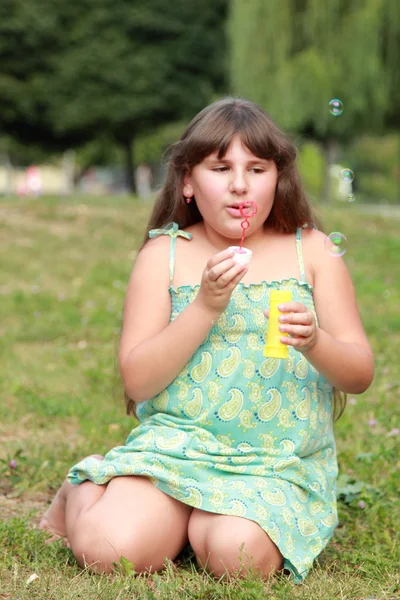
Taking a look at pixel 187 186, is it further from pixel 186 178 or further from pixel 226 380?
pixel 226 380

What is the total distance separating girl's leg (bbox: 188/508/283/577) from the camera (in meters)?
2.30

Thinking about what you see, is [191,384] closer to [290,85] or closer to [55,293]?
[55,293]

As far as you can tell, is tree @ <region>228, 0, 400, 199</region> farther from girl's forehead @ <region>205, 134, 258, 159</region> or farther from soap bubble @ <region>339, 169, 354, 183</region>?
girl's forehead @ <region>205, 134, 258, 159</region>

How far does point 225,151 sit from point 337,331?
61 centimetres

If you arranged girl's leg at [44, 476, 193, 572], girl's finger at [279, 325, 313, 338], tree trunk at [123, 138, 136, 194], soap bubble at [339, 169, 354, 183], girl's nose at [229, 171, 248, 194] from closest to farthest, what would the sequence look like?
girl's finger at [279, 325, 313, 338], girl's leg at [44, 476, 193, 572], girl's nose at [229, 171, 248, 194], soap bubble at [339, 169, 354, 183], tree trunk at [123, 138, 136, 194]

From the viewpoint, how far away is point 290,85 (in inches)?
507

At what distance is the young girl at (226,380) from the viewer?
2373 mm

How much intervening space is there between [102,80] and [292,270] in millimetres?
17988

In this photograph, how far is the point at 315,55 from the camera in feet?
41.2

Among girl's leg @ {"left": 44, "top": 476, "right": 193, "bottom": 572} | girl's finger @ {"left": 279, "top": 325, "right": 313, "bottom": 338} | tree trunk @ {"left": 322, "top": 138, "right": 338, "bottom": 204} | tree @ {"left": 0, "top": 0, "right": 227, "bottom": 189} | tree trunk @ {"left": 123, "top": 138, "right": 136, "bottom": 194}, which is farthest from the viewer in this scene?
tree trunk @ {"left": 123, "top": 138, "right": 136, "bottom": 194}

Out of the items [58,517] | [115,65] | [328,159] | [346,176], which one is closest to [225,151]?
[346,176]

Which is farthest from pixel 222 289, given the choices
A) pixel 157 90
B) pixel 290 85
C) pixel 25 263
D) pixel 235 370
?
pixel 157 90

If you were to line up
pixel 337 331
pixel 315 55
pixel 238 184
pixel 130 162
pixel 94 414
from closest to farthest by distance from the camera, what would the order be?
pixel 238 184 → pixel 337 331 → pixel 94 414 → pixel 315 55 → pixel 130 162

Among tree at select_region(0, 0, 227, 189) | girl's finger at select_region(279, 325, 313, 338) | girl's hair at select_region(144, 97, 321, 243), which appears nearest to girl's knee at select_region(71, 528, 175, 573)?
girl's finger at select_region(279, 325, 313, 338)
